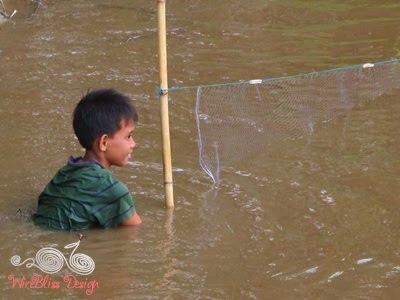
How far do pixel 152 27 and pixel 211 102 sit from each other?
12.5 ft

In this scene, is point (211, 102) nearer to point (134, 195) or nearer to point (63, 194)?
point (134, 195)

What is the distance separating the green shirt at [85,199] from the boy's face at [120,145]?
0.11m

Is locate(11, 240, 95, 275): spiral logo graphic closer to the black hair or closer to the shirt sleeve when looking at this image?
the shirt sleeve

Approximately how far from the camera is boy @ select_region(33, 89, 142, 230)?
4926 mm

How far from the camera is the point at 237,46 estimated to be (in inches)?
345

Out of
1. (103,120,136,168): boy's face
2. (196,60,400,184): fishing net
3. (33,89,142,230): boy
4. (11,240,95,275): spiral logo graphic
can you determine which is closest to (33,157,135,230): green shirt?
(33,89,142,230): boy

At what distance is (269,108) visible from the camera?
635 cm

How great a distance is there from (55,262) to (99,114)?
0.86m

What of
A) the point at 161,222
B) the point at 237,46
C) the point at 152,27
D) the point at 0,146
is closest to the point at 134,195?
the point at 161,222

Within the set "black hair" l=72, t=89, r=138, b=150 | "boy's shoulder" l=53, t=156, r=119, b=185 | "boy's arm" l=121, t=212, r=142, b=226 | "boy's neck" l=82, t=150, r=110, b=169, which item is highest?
"black hair" l=72, t=89, r=138, b=150

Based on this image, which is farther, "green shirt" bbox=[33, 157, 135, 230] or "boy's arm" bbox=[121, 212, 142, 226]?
"boy's arm" bbox=[121, 212, 142, 226]

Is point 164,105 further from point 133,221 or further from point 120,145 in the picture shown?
point 133,221

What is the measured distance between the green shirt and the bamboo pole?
32 cm

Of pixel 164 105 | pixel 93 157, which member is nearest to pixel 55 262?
pixel 93 157
